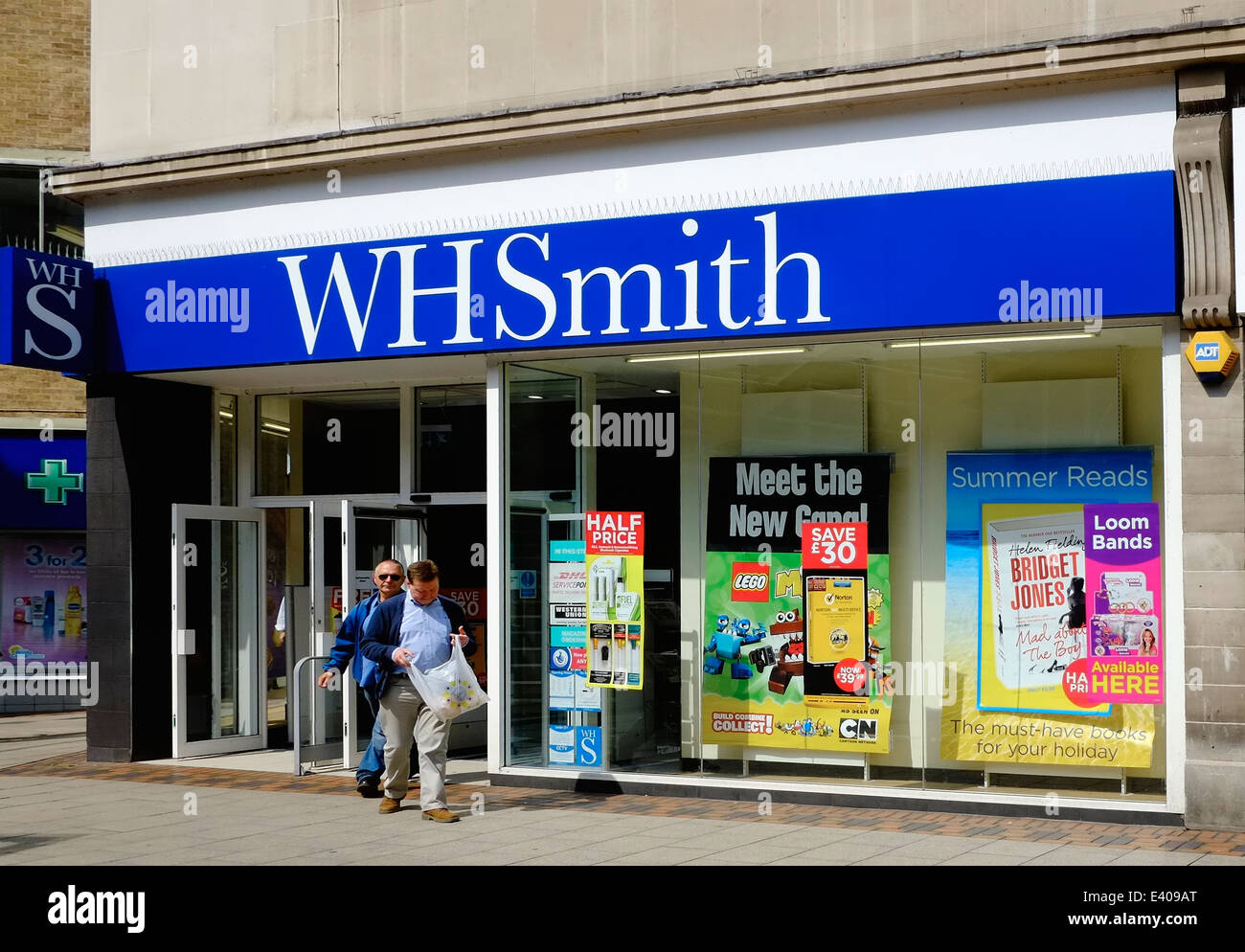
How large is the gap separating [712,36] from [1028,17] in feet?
7.61

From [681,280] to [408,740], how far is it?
3878mm

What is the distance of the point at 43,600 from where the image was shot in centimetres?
1905

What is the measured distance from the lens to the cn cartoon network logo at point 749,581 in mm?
11031

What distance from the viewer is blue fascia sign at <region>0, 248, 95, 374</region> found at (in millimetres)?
12406

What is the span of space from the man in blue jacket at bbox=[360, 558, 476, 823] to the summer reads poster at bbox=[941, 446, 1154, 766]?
3595 mm

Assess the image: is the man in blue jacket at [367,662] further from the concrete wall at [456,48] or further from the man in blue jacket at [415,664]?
the concrete wall at [456,48]

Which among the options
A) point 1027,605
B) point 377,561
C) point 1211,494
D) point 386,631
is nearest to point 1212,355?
point 1211,494

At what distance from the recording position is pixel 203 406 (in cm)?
1410

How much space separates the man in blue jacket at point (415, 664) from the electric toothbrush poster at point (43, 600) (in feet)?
33.8

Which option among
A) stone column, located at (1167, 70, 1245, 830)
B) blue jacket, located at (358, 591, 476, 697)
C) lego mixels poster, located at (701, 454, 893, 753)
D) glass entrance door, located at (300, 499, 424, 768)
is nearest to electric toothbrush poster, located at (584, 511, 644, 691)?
lego mixels poster, located at (701, 454, 893, 753)

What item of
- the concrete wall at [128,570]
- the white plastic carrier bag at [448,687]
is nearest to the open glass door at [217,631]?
the concrete wall at [128,570]

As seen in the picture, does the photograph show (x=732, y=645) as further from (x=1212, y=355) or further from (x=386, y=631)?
(x=1212, y=355)
